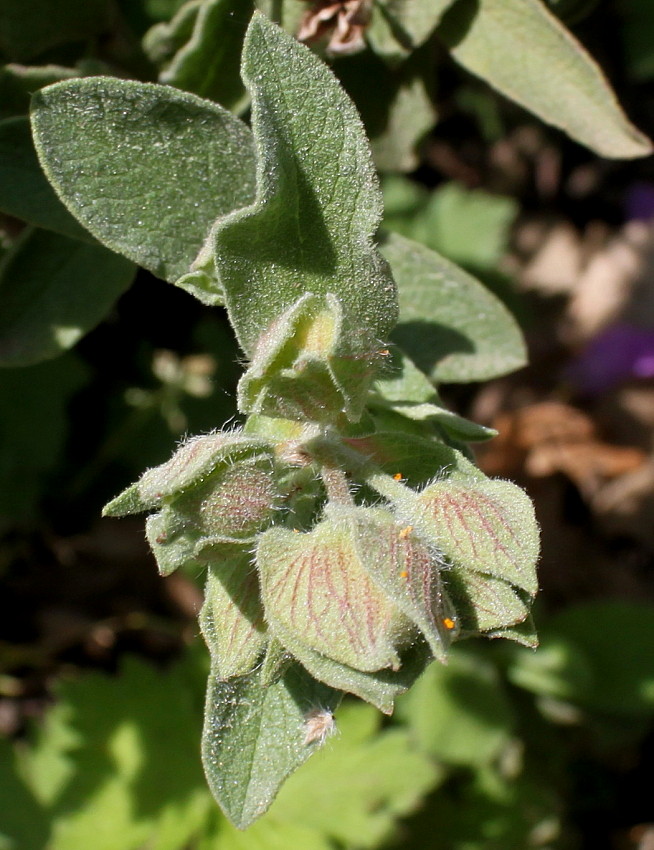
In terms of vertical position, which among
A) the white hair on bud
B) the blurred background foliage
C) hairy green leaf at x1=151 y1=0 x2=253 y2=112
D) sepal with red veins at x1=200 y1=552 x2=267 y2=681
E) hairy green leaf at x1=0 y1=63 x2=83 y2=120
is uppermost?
hairy green leaf at x1=151 y1=0 x2=253 y2=112

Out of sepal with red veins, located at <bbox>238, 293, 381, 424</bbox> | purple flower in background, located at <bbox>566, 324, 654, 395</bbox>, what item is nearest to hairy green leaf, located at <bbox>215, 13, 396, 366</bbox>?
sepal with red veins, located at <bbox>238, 293, 381, 424</bbox>

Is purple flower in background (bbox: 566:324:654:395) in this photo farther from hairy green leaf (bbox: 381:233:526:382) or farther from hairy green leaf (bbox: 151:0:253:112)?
hairy green leaf (bbox: 151:0:253:112)

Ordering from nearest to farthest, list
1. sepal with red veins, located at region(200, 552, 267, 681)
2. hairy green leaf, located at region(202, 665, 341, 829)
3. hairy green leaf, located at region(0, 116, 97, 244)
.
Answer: sepal with red veins, located at region(200, 552, 267, 681), hairy green leaf, located at region(202, 665, 341, 829), hairy green leaf, located at region(0, 116, 97, 244)

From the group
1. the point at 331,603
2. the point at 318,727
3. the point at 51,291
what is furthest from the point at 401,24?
the point at 318,727

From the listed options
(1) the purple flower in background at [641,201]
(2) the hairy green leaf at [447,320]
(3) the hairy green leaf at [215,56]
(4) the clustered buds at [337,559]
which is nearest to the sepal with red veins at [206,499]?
(4) the clustered buds at [337,559]

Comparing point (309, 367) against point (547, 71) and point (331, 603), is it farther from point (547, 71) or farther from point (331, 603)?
point (547, 71)

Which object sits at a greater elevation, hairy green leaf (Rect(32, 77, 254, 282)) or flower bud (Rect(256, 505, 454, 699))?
hairy green leaf (Rect(32, 77, 254, 282))

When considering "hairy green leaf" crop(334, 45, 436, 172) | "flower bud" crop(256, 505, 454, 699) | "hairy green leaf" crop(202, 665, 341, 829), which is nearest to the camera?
"flower bud" crop(256, 505, 454, 699)

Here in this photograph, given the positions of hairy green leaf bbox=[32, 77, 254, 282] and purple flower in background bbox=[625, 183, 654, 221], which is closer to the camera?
hairy green leaf bbox=[32, 77, 254, 282]
